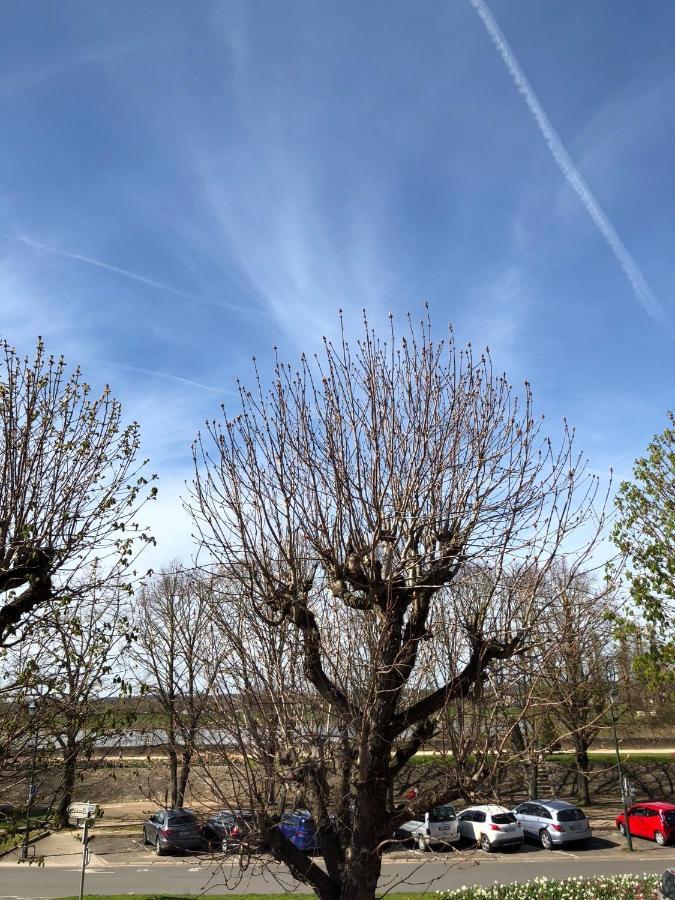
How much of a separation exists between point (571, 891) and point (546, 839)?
950 cm

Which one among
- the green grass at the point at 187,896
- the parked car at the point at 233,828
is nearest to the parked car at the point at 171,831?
the green grass at the point at 187,896

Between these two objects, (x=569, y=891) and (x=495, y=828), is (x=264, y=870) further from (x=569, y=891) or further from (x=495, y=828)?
(x=569, y=891)

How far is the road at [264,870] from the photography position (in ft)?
56.1

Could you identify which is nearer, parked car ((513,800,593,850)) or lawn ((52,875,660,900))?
lawn ((52,875,660,900))

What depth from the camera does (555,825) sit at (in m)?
20.6

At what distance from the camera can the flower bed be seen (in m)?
12.1

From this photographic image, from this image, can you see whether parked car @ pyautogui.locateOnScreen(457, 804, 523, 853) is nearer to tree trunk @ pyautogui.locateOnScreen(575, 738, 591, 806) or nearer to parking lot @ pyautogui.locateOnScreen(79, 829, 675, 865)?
parking lot @ pyautogui.locateOnScreen(79, 829, 675, 865)

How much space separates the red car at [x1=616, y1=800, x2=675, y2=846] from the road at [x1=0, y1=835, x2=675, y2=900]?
311mm

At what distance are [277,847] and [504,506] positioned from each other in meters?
4.12

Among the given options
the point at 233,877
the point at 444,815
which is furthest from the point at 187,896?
the point at 444,815

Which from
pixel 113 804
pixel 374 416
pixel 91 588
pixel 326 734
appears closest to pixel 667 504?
pixel 374 416

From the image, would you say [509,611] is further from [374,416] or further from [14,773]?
[14,773]

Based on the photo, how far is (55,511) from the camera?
24.1 feet

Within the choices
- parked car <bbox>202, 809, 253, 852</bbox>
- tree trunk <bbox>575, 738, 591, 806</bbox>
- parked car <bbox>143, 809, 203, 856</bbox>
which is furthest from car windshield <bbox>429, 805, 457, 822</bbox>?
parked car <bbox>202, 809, 253, 852</bbox>
